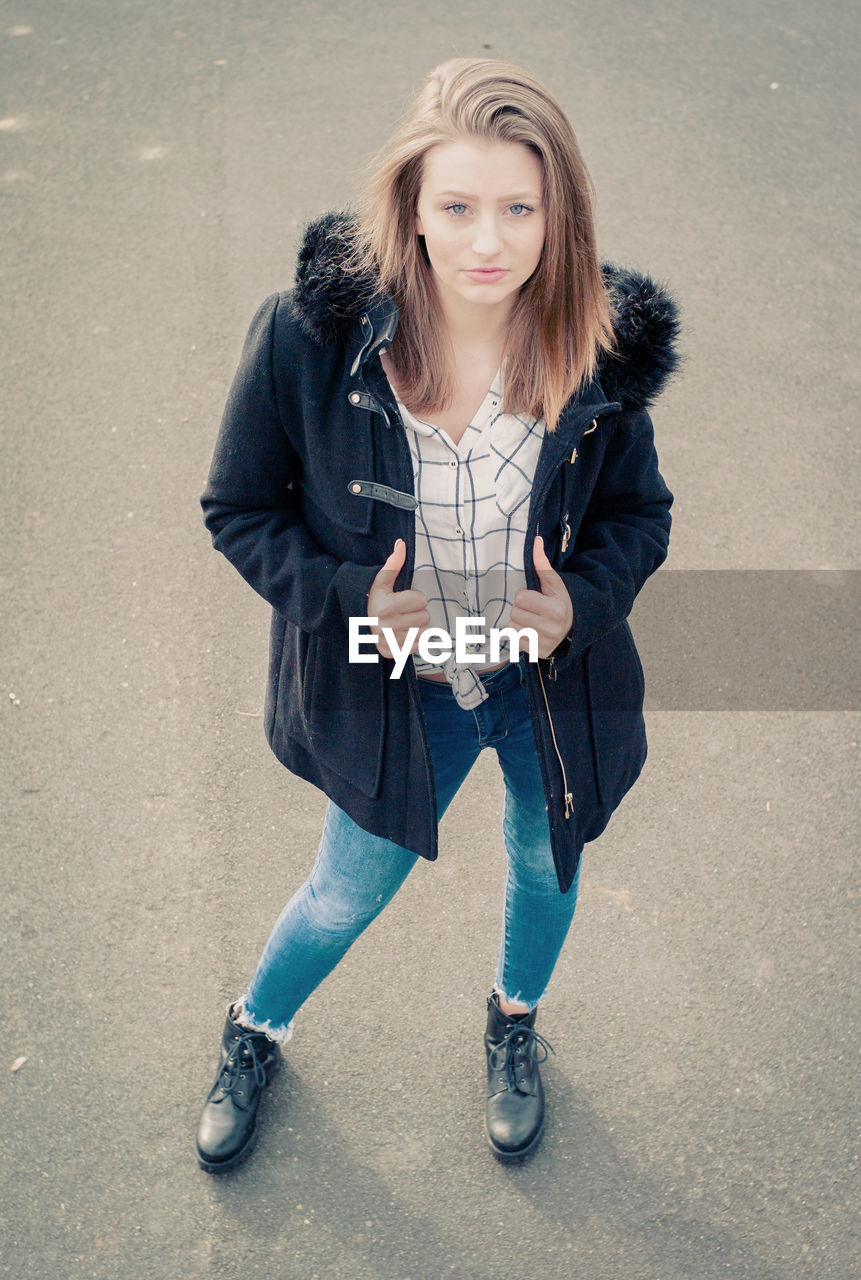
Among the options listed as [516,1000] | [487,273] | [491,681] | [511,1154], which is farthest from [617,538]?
[511,1154]

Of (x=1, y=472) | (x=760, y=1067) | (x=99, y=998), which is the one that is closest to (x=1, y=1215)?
(x=99, y=998)

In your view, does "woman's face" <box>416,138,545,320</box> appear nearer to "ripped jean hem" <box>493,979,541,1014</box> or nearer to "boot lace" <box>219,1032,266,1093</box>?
"ripped jean hem" <box>493,979,541,1014</box>

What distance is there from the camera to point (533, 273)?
204 cm

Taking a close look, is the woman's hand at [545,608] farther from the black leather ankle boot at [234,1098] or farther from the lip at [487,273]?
the black leather ankle boot at [234,1098]

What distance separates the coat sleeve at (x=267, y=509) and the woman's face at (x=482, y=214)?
314mm

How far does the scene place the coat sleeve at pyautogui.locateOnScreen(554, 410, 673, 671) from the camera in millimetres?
2141

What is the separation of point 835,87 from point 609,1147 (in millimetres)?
5948

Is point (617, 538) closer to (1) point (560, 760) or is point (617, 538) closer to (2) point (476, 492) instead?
(2) point (476, 492)

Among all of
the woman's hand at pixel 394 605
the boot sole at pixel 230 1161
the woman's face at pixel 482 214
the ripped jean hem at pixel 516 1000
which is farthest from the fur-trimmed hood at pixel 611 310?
the boot sole at pixel 230 1161

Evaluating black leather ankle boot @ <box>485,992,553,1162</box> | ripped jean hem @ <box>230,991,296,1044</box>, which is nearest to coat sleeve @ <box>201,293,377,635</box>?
ripped jean hem @ <box>230,991,296,1044</box>

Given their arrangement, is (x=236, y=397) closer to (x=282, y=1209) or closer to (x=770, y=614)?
(x=282, y=1209)

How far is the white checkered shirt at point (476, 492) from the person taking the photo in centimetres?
210

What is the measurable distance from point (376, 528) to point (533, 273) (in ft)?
1.70

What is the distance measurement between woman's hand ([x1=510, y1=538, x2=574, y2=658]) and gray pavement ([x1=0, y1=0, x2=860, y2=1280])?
1.31 metres
